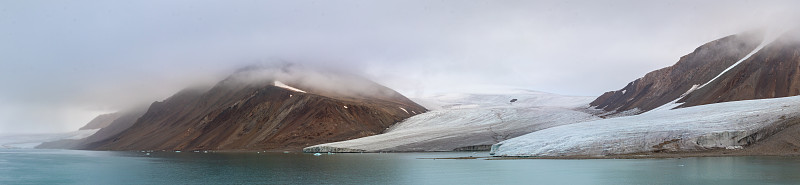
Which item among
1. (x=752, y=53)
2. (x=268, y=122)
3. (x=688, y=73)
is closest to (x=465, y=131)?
(x=268, y=122)

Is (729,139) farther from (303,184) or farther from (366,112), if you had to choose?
(366,112)

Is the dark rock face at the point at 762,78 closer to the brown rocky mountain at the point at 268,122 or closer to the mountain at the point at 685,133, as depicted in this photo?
the mountain at the point at 685,133

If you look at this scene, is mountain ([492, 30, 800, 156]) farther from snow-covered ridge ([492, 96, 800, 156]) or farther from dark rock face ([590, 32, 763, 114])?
dark rock face ([590, 32, 763, 114])

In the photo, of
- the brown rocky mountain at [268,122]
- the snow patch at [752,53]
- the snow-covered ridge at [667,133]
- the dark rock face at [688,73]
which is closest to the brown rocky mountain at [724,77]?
the dark rock face at [688,73]

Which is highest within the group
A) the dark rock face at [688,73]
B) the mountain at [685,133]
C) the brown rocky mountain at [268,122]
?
the dark rock face at [688,73]

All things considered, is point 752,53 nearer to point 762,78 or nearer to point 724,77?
point 724,77

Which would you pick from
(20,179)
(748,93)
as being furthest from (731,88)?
(20,179)

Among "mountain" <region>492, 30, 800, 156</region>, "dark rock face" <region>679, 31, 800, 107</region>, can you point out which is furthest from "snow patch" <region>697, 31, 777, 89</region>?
"mountain" <region>492, 30, 800, 156</region>
